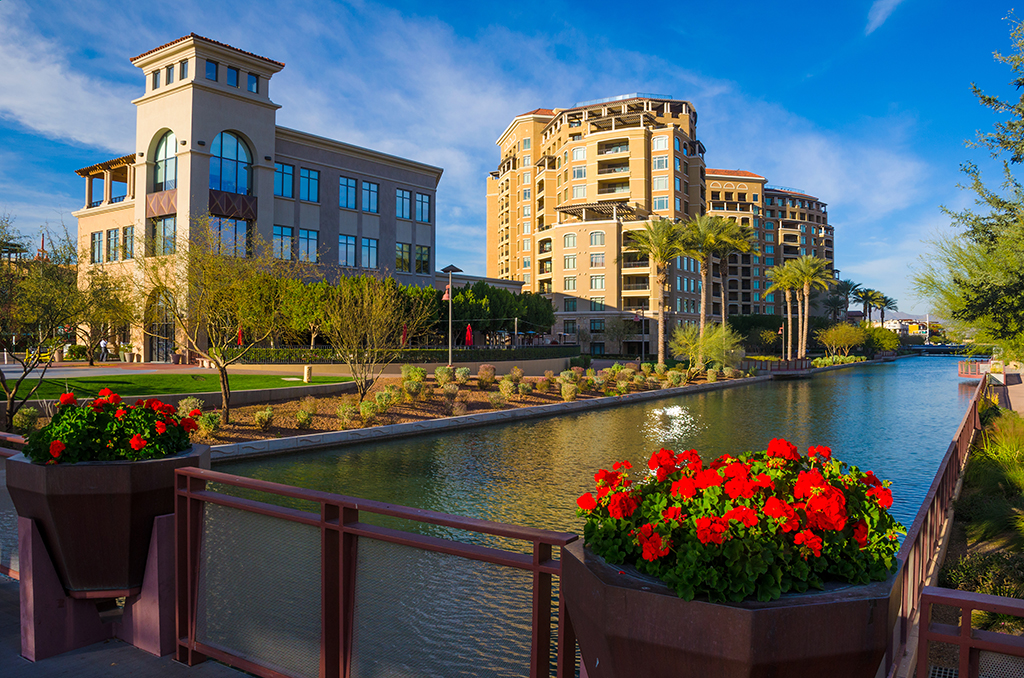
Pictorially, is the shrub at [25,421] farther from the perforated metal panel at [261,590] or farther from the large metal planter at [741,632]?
the large metal planter at [741,632]

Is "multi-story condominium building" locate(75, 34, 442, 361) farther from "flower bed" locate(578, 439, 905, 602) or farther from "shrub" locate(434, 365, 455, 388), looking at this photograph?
"flower bed" locate(578, 439, 905, 602)

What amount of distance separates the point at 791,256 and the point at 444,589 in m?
139

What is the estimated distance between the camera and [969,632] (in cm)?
231

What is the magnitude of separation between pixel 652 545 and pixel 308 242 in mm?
47647

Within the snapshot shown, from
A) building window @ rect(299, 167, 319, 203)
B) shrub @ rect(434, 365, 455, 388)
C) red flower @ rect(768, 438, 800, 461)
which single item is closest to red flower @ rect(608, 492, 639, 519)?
red flower @ rect(768, 438, 800, 461)

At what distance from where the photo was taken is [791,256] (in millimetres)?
128625

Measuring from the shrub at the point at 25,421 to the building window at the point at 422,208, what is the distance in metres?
39.3

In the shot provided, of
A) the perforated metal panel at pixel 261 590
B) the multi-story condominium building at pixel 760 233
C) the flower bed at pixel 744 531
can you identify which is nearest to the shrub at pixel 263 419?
the perforated metal panel at pixel 261 590

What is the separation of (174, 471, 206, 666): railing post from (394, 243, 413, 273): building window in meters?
48.1

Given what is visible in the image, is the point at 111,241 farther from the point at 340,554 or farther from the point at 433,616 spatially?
the point at 433,616

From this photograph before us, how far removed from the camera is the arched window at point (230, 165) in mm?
41469

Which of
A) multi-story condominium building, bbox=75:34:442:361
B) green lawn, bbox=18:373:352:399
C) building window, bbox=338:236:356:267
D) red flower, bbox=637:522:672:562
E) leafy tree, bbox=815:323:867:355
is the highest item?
multi-story condominium building, bbox=75:34:442:361

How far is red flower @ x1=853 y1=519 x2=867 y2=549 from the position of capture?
2.46 m

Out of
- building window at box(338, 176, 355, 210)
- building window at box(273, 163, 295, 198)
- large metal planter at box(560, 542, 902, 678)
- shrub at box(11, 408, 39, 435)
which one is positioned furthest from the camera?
building window at box(338, 176, 355, 210)
